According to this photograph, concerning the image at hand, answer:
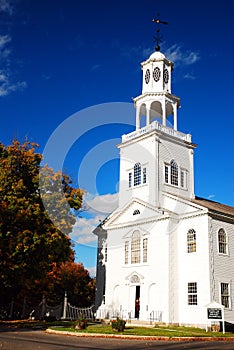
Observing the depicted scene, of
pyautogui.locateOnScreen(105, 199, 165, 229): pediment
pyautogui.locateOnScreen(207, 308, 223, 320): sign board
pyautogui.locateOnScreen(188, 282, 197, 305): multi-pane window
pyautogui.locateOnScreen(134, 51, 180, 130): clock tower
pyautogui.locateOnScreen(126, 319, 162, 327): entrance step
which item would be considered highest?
pyautogui.locateOnScreen(134, 51, 180, 130): clock tower

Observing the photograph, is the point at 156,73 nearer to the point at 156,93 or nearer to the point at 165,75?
the point at 165,75

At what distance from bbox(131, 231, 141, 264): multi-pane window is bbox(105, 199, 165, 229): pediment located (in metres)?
1.23

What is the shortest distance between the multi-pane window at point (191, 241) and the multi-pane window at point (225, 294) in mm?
3092

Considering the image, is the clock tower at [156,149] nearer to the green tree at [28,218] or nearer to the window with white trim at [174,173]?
the window with white trim at [174,173]

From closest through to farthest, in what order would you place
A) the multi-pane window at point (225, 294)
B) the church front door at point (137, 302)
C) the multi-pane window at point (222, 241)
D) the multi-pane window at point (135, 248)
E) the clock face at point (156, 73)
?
the multi-pane window at point (225, 294) < the multi-pane window at point (222, 241) < the church front door at point (137, 302) < the multi-pane window at point (135, 248) < the clock face at point (156, 73)

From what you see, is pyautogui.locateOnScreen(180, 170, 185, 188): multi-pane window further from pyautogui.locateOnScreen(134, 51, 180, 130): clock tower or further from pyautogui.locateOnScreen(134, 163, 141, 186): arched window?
pyautogui.locateOnScreen(134, 51, 180, 130): clock tower

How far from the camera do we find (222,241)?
28.5 meters

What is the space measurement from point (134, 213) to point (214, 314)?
36.3 ft

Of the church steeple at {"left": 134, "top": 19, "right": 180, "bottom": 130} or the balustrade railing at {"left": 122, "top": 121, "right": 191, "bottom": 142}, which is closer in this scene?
the balustrade railing at {"left": 122, "top": 121, "right": 191, "bottom": 142}

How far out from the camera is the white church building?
27.2 meters

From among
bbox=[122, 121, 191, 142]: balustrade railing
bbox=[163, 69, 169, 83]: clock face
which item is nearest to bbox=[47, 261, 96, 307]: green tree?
bbox=[122, 121, 191, 142]: balustrade railing

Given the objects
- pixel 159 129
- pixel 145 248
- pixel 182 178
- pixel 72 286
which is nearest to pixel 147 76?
pixel 159 129

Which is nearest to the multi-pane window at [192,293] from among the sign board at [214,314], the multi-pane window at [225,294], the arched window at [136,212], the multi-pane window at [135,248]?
the multi-pane window at [225,294]

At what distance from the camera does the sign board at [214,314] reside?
940 inches
